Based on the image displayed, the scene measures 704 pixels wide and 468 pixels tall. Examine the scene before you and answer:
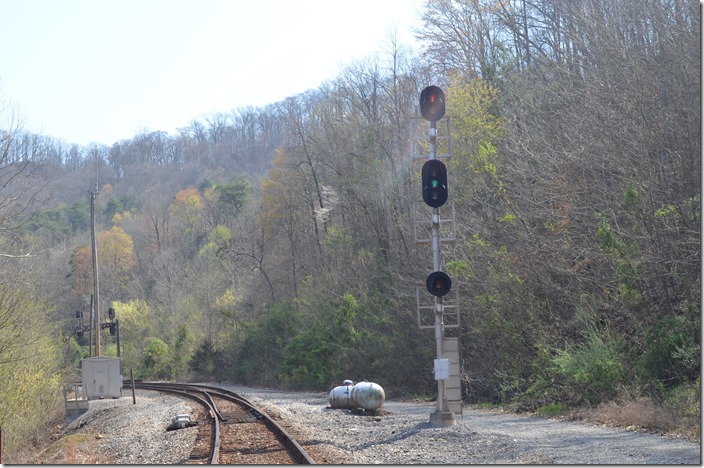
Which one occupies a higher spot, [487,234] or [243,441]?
[487,234]

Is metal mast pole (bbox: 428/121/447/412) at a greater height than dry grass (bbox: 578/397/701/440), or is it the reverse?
metal mast pole (bbox: 428/121/447/412)

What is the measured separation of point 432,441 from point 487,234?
13.8 m

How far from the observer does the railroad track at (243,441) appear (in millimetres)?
13680

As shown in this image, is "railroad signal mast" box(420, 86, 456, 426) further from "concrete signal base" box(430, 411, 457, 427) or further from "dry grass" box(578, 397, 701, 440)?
"dry grass" box(578, 397, 701, 440)

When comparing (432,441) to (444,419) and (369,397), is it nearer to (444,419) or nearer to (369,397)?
(444,419)

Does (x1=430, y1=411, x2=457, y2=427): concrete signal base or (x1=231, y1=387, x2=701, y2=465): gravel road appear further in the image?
(x1=430, y1=411, x2=457, y2=427): concrete signal base

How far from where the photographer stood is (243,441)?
16.4 m

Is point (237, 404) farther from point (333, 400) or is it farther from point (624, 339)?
point (624, 339)

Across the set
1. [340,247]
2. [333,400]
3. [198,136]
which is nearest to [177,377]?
[340,247]

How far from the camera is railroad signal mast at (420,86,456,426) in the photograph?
15844 millimetres

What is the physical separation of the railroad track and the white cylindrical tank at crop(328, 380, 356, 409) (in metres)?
2.09

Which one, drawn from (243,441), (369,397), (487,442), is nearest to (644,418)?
(487,442)

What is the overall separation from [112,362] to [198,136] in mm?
110923

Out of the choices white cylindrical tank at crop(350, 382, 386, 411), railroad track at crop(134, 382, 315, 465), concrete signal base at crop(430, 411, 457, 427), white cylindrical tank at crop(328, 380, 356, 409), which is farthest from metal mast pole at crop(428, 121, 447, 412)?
white cylindrical tank at crop(328, 380, 356, 409)
